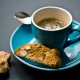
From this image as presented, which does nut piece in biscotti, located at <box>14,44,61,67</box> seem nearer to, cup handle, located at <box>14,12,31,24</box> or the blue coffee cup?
the blue coffee cup

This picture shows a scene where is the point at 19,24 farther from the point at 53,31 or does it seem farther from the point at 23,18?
the point at 53,31

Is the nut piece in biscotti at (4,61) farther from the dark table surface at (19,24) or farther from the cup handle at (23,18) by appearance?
the cup handle at (23,18)

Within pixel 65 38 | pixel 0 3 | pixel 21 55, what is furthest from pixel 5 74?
pixel 0 3

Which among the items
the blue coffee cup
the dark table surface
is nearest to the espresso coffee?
Result: the blue coffee cup

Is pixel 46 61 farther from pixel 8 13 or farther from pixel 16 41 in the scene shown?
pixel 8 13

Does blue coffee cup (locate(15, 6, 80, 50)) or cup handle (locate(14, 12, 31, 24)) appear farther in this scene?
cup handle (locate(14, 12, 31, 24))

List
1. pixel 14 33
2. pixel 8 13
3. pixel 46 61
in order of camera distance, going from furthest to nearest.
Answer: pixel 8 13
pixel 14 33
pixel 46 61
